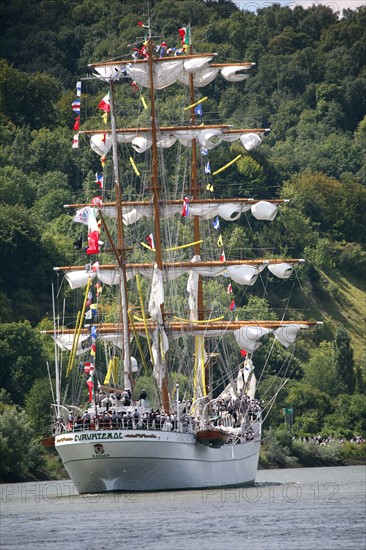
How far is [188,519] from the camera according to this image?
246 feet

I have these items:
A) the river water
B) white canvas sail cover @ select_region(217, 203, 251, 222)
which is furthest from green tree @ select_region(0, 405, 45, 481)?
white canvas sail cover @ select_region(217, 203, 251, 222)

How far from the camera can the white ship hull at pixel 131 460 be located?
87.8 meters

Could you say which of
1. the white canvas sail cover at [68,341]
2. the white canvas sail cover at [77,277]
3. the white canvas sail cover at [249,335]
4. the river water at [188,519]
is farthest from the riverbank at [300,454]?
the river water at [188,519]

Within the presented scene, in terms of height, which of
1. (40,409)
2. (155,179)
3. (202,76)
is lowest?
(40,409)

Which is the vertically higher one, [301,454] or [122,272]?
[122,272]

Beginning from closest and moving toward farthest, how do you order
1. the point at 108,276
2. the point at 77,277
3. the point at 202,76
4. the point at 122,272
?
the point at 122,272 < the point at 108,276 < the point at 77,277 < the point at 202,76

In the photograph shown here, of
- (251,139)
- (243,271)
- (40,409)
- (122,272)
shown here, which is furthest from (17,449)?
(251,139)

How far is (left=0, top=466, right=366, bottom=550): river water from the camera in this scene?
221ft

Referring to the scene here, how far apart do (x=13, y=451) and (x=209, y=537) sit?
34650 mm

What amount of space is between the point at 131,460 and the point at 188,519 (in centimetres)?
1365

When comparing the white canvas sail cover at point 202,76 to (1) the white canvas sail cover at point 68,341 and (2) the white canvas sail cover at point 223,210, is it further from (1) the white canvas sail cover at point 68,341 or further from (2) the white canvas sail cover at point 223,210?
(1) the white canvas sail cover at point 68,341

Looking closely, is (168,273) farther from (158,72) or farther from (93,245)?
(93,245)

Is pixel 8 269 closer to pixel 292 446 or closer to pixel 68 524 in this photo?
pixel 292 446

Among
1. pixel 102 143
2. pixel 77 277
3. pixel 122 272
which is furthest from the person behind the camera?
pixel 77 277
